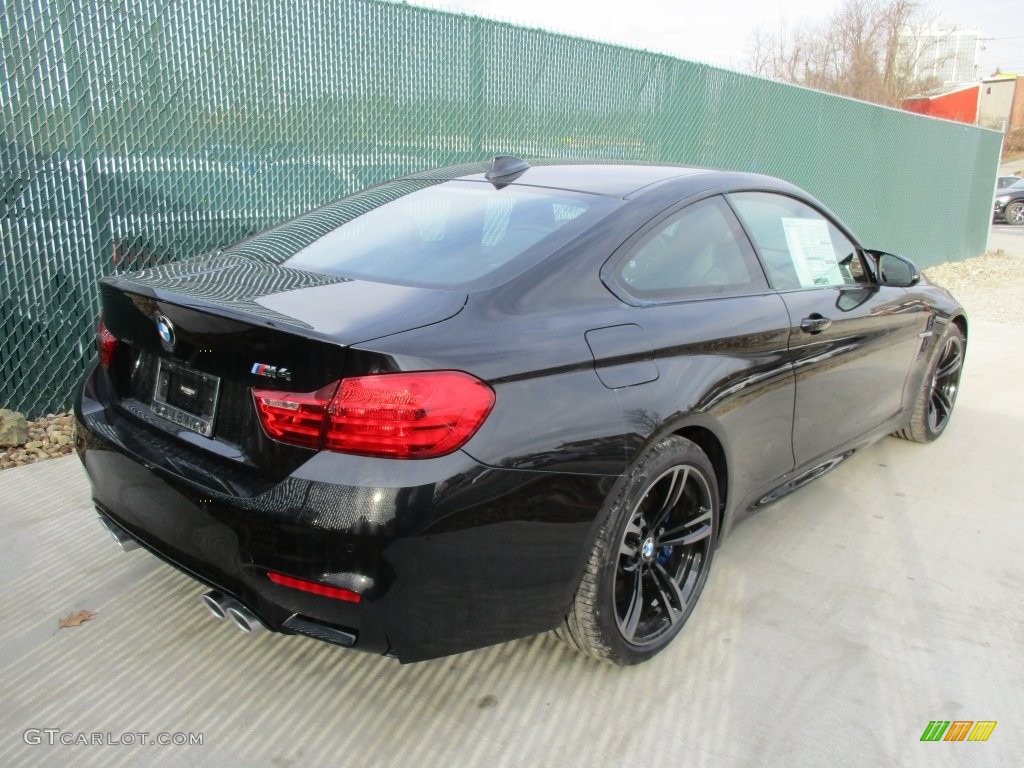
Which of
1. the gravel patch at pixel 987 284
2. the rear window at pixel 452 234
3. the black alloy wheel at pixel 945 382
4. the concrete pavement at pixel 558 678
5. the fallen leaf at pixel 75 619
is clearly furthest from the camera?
the gravel patch at pixel 987 284

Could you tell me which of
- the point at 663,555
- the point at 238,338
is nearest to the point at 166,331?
the point at 238,338

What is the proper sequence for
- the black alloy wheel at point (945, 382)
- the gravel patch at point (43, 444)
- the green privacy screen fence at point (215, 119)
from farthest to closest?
1. the black alloy wheel at point (945, 382)
2. the green privacy screen fence at point (215, 119)
3. the gravel patch at point (43, 444)

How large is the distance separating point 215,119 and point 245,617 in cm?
385

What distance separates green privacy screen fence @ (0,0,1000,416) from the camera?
178 inches

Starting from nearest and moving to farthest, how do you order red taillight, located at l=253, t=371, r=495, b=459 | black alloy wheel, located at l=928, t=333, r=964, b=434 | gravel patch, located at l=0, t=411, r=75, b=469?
red taillight, located at l=253, t=371, r=495, b=459 < gravel patch, located at l=0, t=411, r=75, b=469 < black alloy wheel, located at l=928, t=333, r=964, b=434

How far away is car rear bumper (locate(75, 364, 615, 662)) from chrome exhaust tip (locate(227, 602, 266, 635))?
0.09ft

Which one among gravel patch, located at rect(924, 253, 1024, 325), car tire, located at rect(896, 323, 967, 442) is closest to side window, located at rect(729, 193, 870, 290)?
car tire, located at rect(896, 323, 967, 442)

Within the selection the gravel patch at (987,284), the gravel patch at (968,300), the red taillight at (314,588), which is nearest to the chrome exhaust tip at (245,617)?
the red taillight at (314,588)

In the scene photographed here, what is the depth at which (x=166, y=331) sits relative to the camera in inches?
89.4

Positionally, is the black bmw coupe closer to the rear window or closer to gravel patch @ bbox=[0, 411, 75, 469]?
the rear window

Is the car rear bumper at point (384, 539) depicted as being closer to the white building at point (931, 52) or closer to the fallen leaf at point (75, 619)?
the fallen leaf at point (75, 619)

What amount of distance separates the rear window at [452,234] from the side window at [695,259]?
21cm

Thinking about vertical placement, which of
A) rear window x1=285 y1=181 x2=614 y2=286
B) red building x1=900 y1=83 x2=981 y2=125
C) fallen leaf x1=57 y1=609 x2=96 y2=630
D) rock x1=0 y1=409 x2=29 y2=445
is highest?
red building x1=900 y1=83 x2=981 y2=125

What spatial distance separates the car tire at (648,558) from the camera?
2377 millimetres
